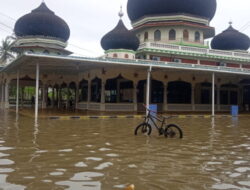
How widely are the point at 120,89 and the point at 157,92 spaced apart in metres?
3.46

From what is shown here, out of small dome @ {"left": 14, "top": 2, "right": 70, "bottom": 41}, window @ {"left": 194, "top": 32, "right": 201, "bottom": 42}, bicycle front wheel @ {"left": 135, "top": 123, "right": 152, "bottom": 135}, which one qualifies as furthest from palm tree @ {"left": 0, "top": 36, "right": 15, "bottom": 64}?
bicycle front wheel @ {"left": 135, "top": 123, "right": 152, "bottom": 135}

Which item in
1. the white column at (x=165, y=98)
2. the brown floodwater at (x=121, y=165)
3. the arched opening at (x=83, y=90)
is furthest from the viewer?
the arched opening at (x=83, y=90)

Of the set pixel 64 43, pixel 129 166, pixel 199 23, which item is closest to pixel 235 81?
pixel 199 23

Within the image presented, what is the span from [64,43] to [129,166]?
30041mm

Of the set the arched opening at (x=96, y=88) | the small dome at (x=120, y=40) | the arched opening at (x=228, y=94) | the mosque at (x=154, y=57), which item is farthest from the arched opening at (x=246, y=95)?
the arched opening at (x=96, y=88)

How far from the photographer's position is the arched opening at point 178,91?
28562 millimetres

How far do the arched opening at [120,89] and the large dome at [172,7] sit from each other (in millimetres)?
9223

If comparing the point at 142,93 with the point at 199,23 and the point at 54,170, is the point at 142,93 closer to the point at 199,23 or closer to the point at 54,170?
the point at 199,23

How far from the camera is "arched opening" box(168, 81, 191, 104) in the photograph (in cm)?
2856

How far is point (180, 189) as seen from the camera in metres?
4.40

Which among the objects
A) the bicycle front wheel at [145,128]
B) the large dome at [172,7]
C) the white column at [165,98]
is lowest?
the bicycle front wheel at [145,128]

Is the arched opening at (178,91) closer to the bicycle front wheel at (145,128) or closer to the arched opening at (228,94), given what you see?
the arched opening at (228,94)

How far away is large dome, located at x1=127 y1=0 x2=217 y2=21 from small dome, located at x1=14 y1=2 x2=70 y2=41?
8.29m

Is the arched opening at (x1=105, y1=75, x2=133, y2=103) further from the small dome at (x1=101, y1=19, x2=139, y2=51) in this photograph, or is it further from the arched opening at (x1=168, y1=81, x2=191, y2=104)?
the arched opening at (x1=168, y1=81, x2=191, y2=104)
